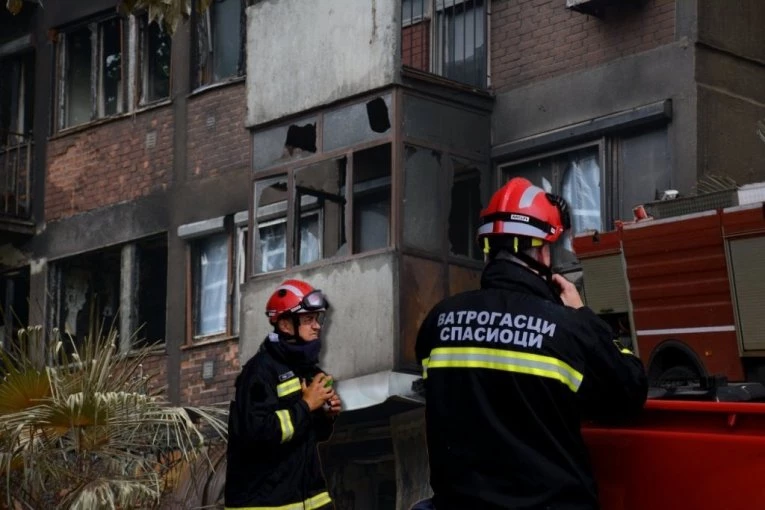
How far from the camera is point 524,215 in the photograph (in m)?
5.86

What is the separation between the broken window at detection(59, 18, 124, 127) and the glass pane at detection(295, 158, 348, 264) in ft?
15.7

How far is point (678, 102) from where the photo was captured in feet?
54.1

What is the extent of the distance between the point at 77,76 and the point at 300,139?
19.3ft

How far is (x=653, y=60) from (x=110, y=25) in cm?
900

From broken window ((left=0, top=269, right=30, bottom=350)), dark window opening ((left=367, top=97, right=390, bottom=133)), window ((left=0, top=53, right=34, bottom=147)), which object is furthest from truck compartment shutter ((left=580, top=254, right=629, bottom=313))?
window ((left=0, top=53, right=34, bottom=147))

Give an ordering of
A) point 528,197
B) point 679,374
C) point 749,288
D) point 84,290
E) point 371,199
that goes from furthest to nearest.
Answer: point 84,290
point 371,199
point 679,374
point 749,288
point 528,197

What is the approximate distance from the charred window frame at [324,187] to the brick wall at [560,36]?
1497 millimetres

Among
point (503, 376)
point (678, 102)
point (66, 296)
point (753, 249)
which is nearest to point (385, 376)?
point (678, 102)

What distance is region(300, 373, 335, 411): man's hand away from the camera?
8266 millimetres

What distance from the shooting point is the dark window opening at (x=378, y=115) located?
58.6 feet

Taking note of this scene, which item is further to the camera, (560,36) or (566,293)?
(560,36)

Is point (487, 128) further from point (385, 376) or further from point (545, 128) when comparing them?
point (385, 376)

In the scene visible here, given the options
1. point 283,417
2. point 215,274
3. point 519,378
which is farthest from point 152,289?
point 519,378

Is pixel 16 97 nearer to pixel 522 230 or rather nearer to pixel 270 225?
pixel 270 225
